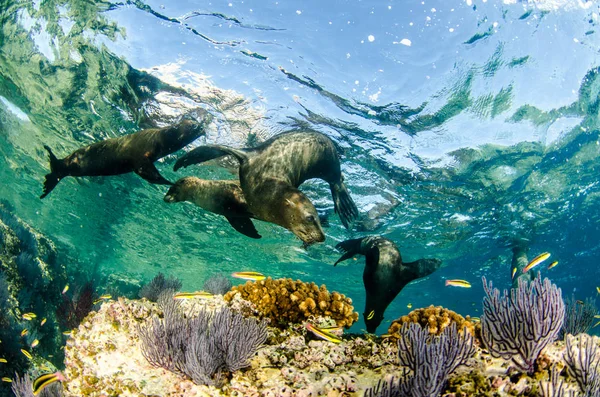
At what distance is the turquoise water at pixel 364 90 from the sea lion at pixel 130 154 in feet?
9.08

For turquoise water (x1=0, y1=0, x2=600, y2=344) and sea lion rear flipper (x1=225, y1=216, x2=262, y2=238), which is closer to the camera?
sea lion rear flipper (x1=225, y1=216, x2=262, y2=238)

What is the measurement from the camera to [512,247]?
2206 centimetres

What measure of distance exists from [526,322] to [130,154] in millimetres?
7887

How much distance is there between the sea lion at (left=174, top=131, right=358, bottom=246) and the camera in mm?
4484

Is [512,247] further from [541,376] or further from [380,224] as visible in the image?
[541,376]

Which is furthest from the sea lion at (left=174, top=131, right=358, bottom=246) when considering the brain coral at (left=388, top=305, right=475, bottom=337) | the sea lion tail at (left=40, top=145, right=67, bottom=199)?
the sea lion tail at (left=40, top=145, right=67, bottom=199)

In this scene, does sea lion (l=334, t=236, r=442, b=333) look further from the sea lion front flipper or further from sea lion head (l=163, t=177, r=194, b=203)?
the sea lion front flipper

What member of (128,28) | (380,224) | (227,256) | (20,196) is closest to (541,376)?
(128,28)

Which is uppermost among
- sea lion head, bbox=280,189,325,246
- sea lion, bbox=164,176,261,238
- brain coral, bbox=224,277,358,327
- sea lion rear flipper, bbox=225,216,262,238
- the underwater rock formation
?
sea lion, bbox=164,176,261,238

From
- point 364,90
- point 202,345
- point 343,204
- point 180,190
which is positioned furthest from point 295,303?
point 364,90

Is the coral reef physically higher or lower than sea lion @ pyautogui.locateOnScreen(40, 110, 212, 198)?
lower

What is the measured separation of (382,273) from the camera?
6641 mm

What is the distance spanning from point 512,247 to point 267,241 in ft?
55.7

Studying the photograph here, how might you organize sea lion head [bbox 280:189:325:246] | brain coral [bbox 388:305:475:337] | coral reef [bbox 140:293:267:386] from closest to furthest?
1. coral reef [bbox 140:293:267:386]
2. brain coral [bbox 388:305:475:337]
3. sea lion head [bbox 280:189:325:246]
